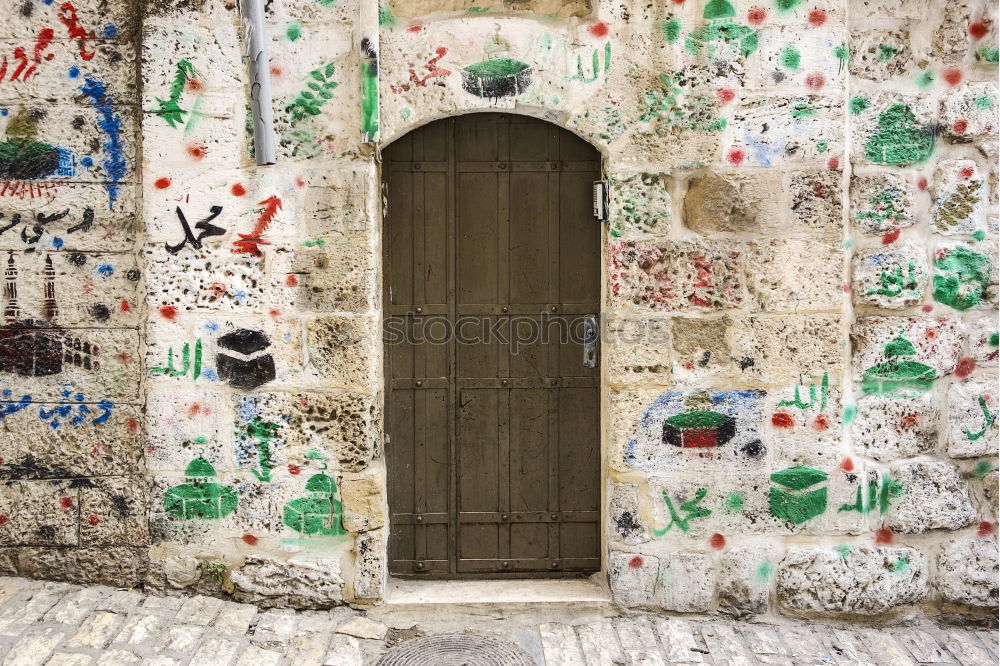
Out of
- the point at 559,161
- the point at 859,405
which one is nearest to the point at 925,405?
the point at 859,405

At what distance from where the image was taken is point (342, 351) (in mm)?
3160

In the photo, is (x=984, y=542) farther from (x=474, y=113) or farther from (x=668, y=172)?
(x=474, y=113)

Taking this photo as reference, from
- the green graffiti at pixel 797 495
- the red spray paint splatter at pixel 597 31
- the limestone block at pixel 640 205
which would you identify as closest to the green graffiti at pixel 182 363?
the limestone block at pixel 640 205

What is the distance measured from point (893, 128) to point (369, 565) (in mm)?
2611

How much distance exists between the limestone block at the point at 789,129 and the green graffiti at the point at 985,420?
3.63 feet

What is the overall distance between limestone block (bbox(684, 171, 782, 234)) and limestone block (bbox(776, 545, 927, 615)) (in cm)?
129

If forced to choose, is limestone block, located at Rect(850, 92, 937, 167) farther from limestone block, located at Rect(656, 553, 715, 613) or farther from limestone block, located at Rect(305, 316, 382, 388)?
limestone block, located at Rect(305, 316, 382, 388)

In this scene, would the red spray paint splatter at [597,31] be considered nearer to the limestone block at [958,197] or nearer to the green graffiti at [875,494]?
the limestone block at [958,197]

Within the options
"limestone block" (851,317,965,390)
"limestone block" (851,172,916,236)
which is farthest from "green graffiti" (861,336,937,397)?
"limestone block" (851,172,916,236)

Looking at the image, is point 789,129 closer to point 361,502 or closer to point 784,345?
point 784,345

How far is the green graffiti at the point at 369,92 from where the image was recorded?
304cm

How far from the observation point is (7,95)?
123 inches

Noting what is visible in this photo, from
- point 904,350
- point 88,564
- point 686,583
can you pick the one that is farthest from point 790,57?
point 88,564

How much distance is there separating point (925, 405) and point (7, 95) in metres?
3.69
